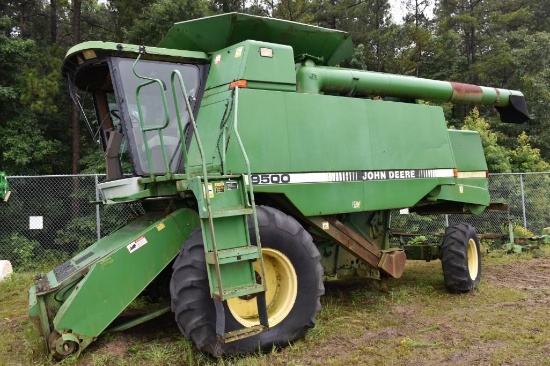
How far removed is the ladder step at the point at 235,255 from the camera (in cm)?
356

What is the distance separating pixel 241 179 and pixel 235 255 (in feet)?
2.11

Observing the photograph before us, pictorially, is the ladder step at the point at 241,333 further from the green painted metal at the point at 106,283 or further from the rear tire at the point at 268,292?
the green painted metal at the point at 106,283

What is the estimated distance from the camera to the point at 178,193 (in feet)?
14.2

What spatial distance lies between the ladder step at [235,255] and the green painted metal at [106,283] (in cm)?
74

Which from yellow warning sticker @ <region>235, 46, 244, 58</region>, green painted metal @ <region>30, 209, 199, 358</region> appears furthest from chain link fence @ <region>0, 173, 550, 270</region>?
yellow warning sticker @ <region>235, 46, 244, 58</region>

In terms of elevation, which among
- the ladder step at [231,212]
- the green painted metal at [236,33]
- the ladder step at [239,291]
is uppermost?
A: the green painted metal at [236,33]

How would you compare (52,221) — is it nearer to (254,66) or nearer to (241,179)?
(254,66)

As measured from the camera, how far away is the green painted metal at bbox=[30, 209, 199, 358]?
378cm

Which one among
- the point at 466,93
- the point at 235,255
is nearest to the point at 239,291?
the point at 235,255

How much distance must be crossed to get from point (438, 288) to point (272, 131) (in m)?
3.69

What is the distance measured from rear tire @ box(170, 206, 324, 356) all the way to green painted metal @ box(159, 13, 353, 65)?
2.00 metres

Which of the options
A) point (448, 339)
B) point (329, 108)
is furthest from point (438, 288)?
point (329, 108)

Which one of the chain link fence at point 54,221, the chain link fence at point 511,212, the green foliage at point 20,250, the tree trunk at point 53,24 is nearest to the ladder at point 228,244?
the chain link fence at point 54,221

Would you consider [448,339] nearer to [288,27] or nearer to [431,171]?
[431,171]
